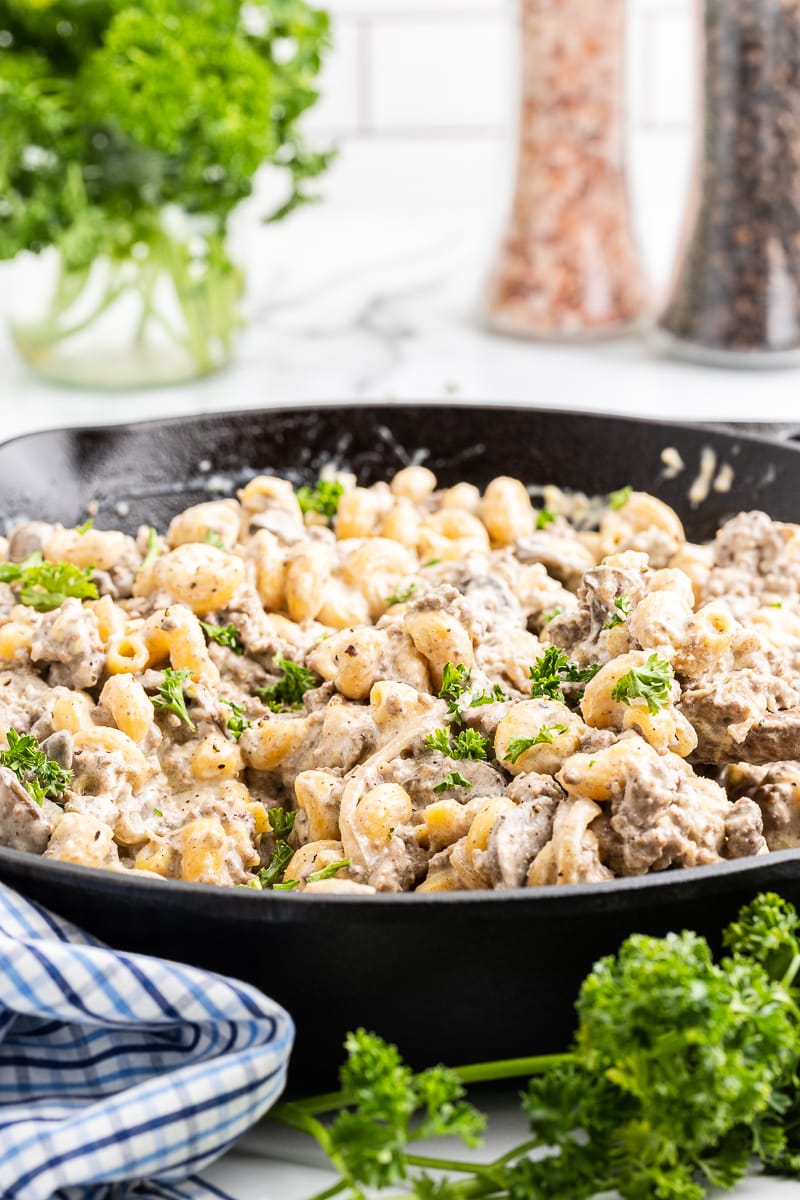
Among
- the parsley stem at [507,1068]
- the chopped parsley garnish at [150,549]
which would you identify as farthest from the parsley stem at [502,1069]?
Result: the chopped parsley garnish at [150,549]

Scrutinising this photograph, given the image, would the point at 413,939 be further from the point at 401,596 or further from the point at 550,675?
the point at 401,596

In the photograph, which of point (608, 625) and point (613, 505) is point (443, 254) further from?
point (608, 625)

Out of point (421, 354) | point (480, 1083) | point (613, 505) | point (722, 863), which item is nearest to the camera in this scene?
point (722, 863)

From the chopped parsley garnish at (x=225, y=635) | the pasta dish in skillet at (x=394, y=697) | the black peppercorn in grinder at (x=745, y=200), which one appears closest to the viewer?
the pasta dish in skillet at (x=394, y=697)

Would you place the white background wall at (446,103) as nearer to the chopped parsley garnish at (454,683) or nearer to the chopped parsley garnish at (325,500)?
the chopped parsley garnish at (325,500)

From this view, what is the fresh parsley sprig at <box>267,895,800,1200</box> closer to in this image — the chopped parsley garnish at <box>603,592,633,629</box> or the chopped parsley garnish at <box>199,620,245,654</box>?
the chopped parsley garnish at <box>603,592,633,629</box>

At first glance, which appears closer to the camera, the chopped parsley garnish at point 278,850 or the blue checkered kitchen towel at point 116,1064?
the blue checkered kitchen towel at point 116,1064

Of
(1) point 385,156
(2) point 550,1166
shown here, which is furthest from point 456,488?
(1) point 385,156

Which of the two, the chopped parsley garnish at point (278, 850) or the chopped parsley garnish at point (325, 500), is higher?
the chopped parsley garnish at point (325, 500)
